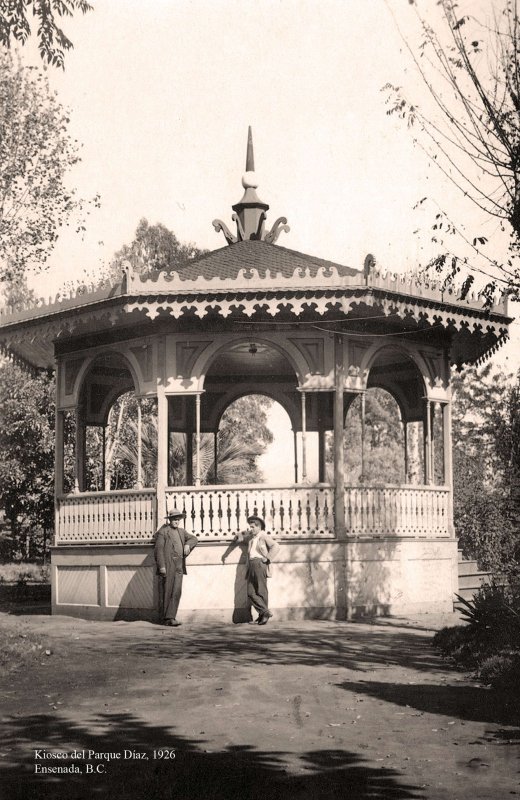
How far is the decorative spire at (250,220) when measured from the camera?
2038 centimetres

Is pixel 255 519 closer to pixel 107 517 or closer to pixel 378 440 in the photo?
pixel 107 517

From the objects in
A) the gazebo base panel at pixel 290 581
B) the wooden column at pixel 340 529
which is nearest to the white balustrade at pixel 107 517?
the gazebo base panel at pixel 290 581

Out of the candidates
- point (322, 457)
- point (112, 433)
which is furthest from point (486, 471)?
point (322, 457)

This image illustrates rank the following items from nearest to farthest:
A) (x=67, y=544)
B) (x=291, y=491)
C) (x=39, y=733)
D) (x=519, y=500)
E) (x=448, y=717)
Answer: (x=39, y=733), (x=448, y=717), (x=519, y=500), (x=291, y=491), (x=67, y=544)

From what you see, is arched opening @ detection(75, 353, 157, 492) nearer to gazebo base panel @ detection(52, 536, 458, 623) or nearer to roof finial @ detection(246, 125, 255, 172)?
gazebo base panel @ detection(52, 536, 458, 623)

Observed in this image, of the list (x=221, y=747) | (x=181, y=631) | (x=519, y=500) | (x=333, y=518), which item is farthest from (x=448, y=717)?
(x=333, y=518)

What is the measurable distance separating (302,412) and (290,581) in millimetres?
2867

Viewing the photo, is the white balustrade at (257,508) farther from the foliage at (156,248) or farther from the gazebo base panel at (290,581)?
the foliage at (156,248)

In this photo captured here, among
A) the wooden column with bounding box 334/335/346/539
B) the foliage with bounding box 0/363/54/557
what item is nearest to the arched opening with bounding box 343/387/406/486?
the foliage with bounding box 0/363/54/557

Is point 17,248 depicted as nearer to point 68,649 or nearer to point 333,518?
point 333,518

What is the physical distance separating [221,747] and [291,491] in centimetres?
953

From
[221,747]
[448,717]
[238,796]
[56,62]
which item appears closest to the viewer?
[238,796]

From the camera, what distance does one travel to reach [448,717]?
8148mm

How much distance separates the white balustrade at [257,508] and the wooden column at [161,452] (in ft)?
0.41
